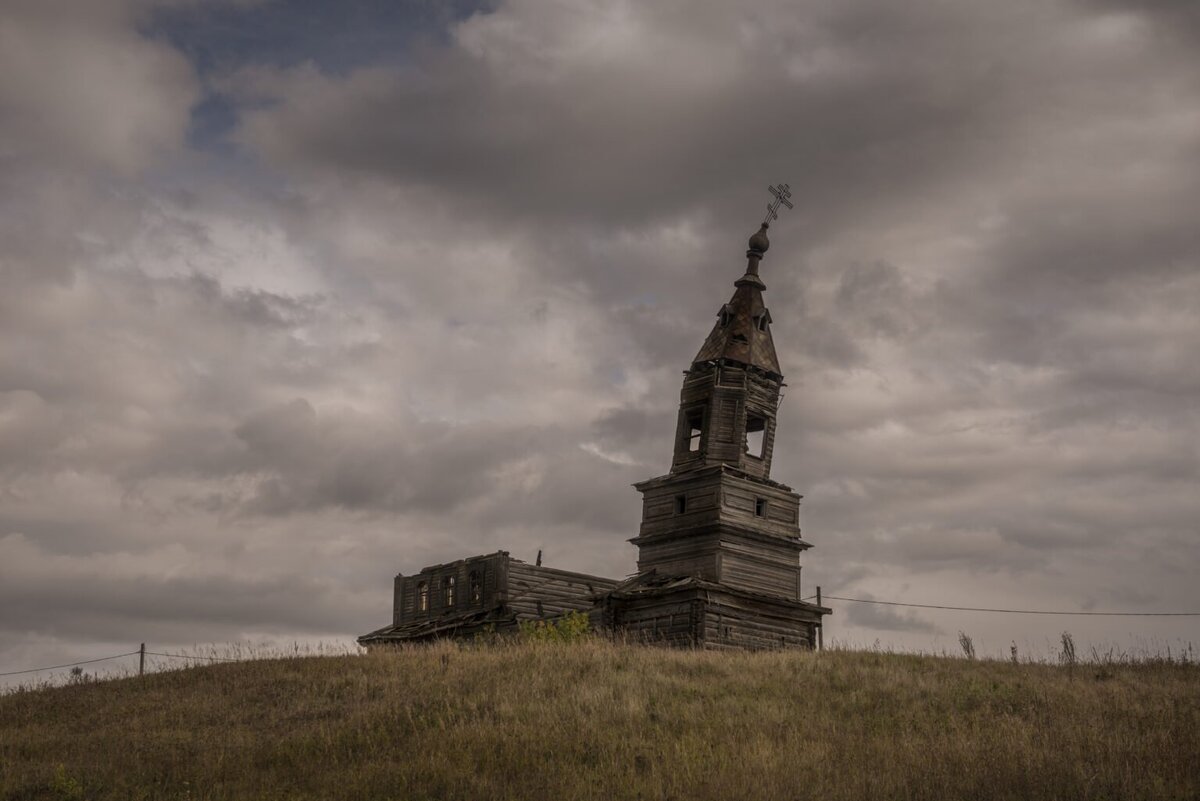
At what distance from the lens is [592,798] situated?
13.8 metres

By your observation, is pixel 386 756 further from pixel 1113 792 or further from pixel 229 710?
pixel 1113 792

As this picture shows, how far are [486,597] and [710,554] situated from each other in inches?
370

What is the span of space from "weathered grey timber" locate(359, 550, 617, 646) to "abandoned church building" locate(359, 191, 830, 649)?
5 cm

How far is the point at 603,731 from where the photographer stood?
1744 cm

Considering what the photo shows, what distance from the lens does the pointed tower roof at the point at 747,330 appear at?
4178 centimetres

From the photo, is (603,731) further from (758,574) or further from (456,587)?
(456,587)

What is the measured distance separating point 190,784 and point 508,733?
457cm

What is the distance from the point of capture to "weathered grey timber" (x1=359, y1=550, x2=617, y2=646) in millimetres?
42094

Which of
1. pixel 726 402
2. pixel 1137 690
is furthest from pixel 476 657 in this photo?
pixel 726 402

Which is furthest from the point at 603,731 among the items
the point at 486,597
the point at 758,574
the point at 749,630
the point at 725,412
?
the point at 486,597

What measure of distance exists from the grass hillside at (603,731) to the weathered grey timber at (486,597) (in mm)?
15410

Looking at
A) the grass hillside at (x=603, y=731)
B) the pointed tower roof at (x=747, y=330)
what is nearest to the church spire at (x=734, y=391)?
the pointed tower roof at (x=747, y=330)

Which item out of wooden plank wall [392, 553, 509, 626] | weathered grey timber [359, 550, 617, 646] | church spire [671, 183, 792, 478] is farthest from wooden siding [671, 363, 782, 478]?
wooden plank wall [392, 553, 509, 626]

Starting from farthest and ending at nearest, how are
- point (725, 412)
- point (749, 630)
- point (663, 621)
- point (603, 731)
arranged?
point (725, 412) < point (749, 630) < point (663, 621) < point (603, 731)
